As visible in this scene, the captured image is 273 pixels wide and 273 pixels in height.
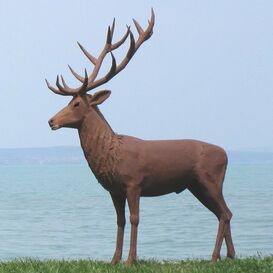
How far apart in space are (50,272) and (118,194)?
123 cm

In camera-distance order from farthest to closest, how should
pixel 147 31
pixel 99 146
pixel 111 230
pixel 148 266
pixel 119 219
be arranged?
1. pixel 111 230
2. pixel 147 31
3. pixel 119 219
4. pixel 148 266
5. pixel 99 146

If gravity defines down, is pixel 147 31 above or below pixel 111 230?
above

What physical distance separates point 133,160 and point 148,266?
50.9 inches

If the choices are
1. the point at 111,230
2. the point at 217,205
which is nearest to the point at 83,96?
the point at 217,205

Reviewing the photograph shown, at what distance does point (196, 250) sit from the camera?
103ft

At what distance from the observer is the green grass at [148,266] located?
12.5 metres

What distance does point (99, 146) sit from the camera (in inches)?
501

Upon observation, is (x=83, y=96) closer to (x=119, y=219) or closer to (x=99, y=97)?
(x=99, y=97)

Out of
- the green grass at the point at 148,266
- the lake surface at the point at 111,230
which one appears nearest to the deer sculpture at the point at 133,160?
the green grass at the point at 148,266

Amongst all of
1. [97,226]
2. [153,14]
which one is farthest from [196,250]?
[153,14]

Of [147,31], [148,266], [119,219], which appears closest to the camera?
[148,266]

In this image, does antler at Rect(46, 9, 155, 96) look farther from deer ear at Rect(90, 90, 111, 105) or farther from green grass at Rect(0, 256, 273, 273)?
green grass at Rect(0, 256, 273, 273)

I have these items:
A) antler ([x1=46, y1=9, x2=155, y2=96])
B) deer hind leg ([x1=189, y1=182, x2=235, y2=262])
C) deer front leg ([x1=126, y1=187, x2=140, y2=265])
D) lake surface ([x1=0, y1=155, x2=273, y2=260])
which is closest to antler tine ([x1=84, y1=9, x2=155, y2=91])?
antler ([x1=46, y1=9, x2=155, y2=96])

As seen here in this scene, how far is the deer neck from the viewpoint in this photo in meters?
12.7
